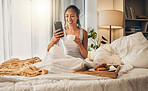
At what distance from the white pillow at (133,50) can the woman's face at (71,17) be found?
0.58 m

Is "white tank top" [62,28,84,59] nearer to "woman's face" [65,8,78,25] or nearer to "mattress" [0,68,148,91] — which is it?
"woman's face" [65,8,78,25]

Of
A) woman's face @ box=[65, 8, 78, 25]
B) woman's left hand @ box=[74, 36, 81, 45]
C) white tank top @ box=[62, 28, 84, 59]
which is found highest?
→ woman's face @ box=[65, 8, 78, 25]

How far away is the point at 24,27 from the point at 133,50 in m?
1.69

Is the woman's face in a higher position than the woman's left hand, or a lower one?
higher

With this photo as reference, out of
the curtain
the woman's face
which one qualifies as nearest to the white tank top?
the woman's face

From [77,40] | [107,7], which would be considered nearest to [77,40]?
[77,40]

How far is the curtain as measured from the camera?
1833 mm

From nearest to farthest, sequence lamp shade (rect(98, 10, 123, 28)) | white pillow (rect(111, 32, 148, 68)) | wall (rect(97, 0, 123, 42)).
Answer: white pillow (rect(111, 32, 148, 68)), lamp shade (rect(98, 10, 123, 28)), wall (rect(97, 0, 123, 42))

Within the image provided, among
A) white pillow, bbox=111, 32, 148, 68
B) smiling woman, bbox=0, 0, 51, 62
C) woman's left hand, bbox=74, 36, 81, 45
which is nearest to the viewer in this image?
white pillow, bbox=111, 32, 148, 68

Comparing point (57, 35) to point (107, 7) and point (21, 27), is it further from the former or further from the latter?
point (107, 7)

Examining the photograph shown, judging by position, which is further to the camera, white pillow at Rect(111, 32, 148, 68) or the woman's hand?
the woman's hand

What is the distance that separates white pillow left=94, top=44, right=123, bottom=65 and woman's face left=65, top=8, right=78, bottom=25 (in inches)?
18.8

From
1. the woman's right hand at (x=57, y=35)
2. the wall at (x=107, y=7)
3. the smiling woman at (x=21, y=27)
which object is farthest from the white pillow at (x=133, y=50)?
the wall at (x=107, y=7)

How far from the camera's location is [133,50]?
1.48 meters
